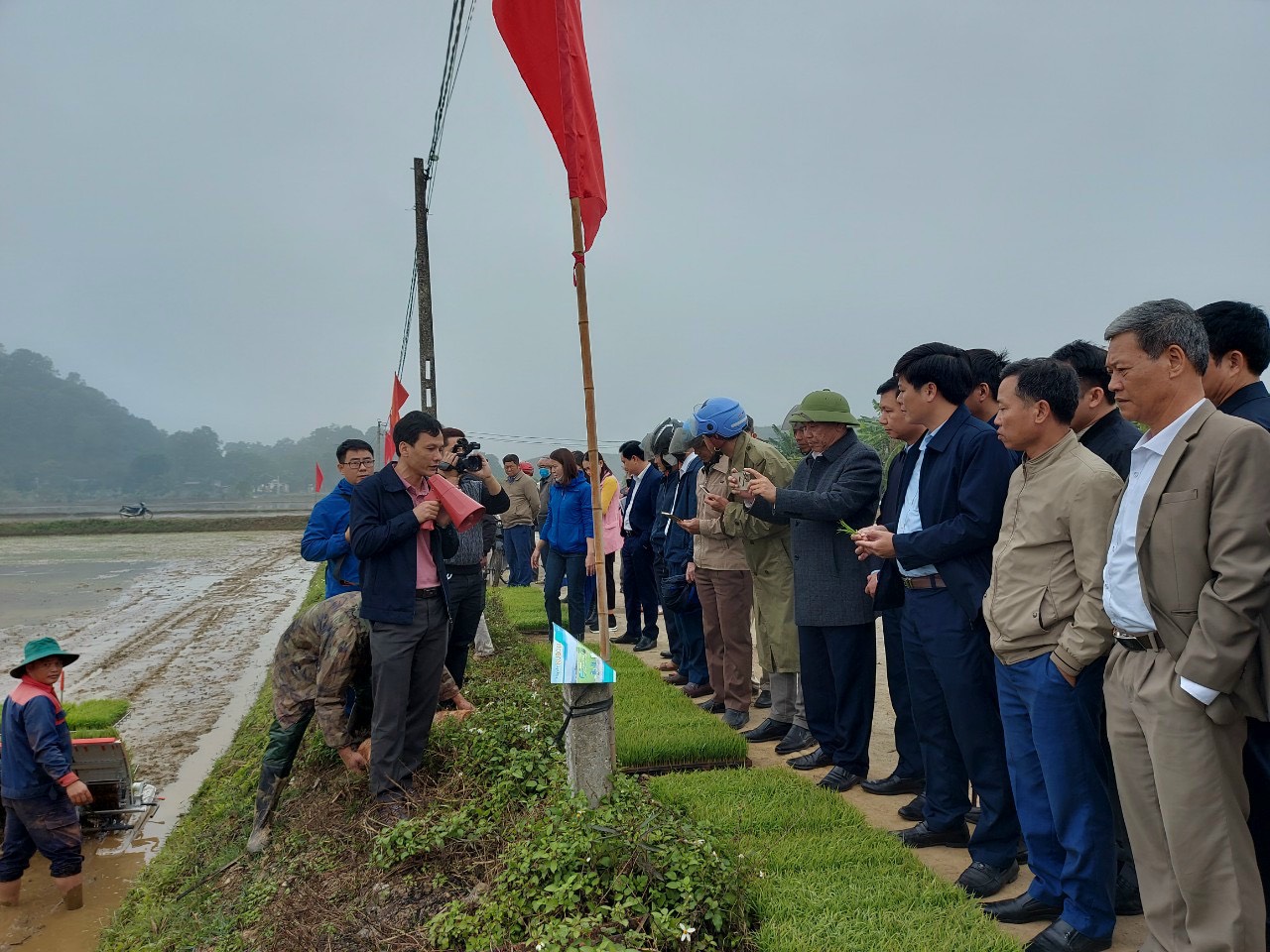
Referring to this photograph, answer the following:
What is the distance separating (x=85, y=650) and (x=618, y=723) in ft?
35.5

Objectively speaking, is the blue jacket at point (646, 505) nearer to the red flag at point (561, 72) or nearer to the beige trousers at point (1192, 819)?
the red flag at point (561, 72)

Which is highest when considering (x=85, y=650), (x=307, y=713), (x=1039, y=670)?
(x=1039, y=670)

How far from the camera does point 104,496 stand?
134250mm

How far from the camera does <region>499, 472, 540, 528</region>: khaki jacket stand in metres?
13.3

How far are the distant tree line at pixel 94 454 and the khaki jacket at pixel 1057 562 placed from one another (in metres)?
131

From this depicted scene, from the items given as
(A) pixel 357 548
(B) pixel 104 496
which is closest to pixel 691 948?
(A) pixel 357 548

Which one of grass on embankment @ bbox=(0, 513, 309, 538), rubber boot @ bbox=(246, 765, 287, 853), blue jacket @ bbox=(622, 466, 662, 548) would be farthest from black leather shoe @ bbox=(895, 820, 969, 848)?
grass on embankment @ bbox=(0, 513, 309, 538)

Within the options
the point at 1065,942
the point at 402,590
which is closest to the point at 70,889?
the point at 402,590

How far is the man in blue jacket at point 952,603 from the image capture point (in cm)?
325

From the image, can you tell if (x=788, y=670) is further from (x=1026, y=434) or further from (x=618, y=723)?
(x=1026, y=434)

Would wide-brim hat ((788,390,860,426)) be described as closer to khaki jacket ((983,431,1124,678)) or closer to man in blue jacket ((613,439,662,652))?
khaki jacket ((983,431,1124,678))

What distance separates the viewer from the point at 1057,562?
281 centimetres

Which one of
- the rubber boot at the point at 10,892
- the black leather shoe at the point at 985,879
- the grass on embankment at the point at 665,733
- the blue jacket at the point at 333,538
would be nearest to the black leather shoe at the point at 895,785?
the grass on embankment at the point at 665,733

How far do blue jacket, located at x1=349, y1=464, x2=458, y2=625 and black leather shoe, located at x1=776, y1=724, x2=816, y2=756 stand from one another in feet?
7.66
